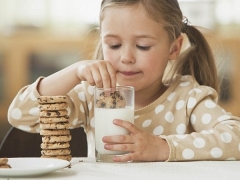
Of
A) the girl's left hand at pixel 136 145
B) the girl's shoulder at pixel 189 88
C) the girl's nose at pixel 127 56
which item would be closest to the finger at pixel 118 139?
the girl's left hand at pixel 136 145

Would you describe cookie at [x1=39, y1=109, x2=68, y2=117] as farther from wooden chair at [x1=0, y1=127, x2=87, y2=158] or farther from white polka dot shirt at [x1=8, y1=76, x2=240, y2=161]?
wooden chair at [x1=0, y1=127, x2=87, y2=158]

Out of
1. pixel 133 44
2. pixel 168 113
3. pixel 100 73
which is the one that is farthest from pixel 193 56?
pixel 100 73

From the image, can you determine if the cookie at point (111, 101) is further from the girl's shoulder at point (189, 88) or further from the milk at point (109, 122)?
the girl's shoulder at point (189, 88)

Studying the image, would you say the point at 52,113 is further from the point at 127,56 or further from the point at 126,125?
the point at 127,56

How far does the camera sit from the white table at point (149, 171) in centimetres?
107

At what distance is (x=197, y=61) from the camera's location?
1923mm

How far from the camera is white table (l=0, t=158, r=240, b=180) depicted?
1.07 metres

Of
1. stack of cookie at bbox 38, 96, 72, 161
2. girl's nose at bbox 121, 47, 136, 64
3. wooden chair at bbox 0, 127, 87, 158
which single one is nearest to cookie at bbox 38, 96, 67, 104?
stack of cookie at bbox 38, 96, 72, 161

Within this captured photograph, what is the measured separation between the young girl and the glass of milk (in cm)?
3

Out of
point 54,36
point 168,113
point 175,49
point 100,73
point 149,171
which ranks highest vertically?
point 54,36

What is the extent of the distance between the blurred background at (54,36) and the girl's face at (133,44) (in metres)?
2.20

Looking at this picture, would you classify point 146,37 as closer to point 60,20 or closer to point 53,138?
point 53,138

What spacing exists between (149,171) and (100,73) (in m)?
0.38

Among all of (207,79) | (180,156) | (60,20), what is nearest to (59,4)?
(60,20)
